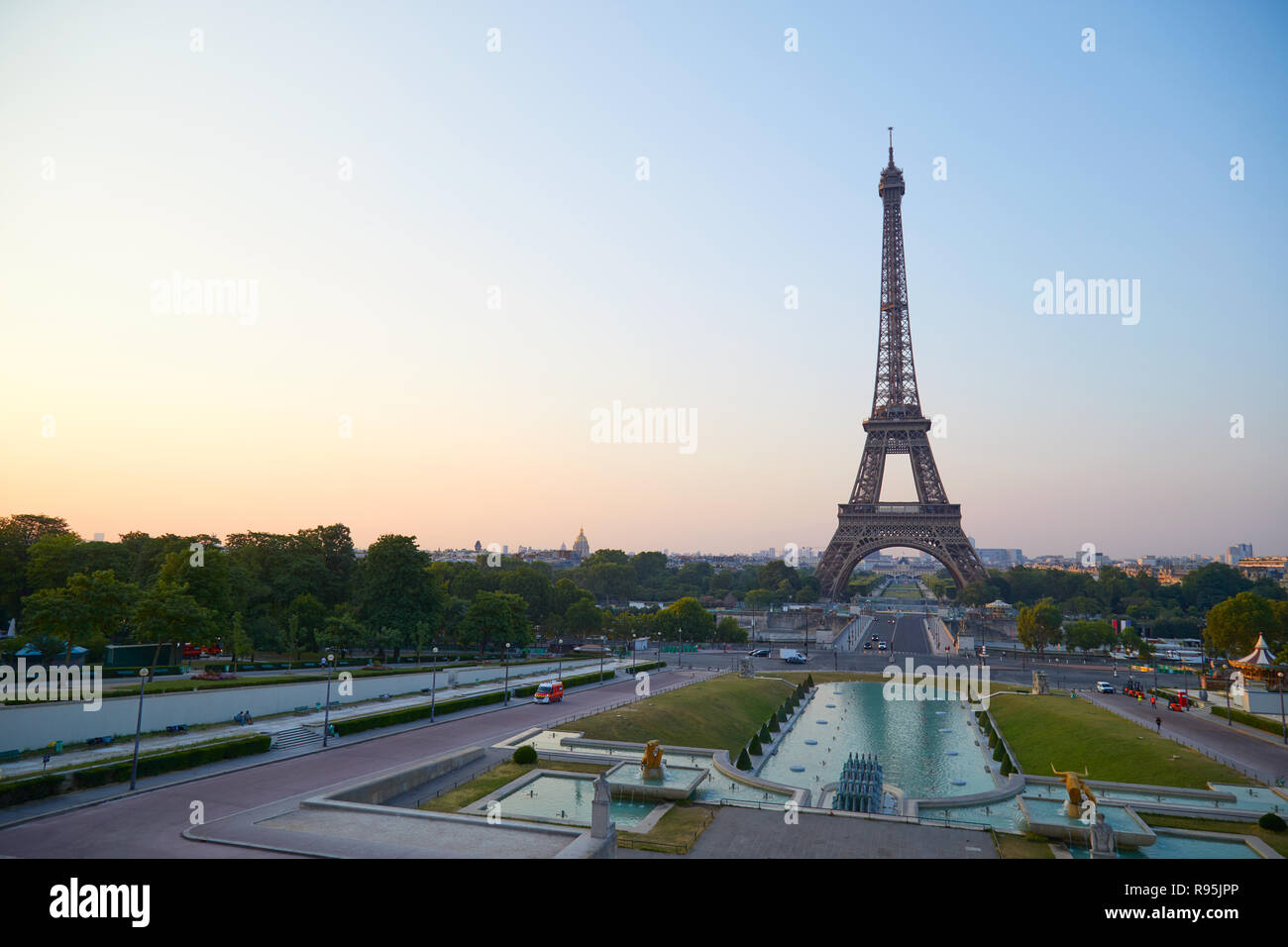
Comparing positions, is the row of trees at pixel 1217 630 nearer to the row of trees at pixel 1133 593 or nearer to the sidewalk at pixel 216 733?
the row of trees at pixel 1133 593

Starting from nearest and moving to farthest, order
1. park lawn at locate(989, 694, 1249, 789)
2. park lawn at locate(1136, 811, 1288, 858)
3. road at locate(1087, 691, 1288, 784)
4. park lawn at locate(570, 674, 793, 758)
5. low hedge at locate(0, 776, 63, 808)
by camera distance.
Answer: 1. low hedge at locate(0, 776, 63, 808)
2. park lawn at locate(1136, 811, 1288, 858)
3. park lawn at locate(989, 694, 1249, 789)
4. road at locate(1087, 691, 1288, 784)
5. park lawn at locate(570, 674, 793, 758)

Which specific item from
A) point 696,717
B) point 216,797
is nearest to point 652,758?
point 216,797

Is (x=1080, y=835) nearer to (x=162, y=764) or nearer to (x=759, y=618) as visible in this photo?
(x=162, y=764)

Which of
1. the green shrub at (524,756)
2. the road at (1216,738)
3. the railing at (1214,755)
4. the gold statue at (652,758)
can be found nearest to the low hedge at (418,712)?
the green shrub at (524,756)

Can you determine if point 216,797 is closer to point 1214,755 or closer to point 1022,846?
point 1022,846

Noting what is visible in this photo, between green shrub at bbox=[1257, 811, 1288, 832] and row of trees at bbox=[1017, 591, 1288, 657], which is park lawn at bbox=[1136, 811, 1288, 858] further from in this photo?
row of trees at bbox=[1017, 591, 1288, 657]

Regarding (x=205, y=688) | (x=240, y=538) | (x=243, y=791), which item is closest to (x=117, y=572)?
(x=240, y=538)

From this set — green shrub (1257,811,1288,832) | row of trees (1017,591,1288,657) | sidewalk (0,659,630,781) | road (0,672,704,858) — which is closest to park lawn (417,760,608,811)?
road (0,672,704,858)

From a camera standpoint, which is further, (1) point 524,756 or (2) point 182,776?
(1) point 524,756
